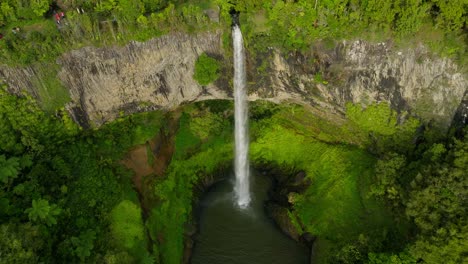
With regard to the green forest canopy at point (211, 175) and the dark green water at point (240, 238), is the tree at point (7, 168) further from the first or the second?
the dark green water at point (240, 238)

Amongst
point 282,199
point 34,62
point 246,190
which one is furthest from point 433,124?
point 34,62

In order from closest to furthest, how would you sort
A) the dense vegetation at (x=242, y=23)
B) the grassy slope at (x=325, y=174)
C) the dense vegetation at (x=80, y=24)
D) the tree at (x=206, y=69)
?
the dense vegetation at (x=242, y=23), the dense vegetation at (x=80, y=24), the grassy slope at (x=325, y=174), the tree at (x=206, y=69)

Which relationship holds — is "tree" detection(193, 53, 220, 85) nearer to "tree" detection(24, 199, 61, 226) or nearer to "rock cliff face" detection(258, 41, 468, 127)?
"rock cliff face" detection(258, 41, 468, 127)

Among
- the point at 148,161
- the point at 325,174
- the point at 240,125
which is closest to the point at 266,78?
the point at 240,125

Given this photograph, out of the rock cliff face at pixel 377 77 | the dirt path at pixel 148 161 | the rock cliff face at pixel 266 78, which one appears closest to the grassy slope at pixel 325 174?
the rock cliff face at pixel 266 78

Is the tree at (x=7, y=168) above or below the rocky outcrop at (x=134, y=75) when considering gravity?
below

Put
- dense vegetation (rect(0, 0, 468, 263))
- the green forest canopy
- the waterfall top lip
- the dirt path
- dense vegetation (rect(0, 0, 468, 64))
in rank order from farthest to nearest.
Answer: the dirt path → the waterfall top lip → dense vegetation (rect(0, 0, 468, 64)) → dense vegetation (rect(0, 0, 468, 263)) → the green forest canopy

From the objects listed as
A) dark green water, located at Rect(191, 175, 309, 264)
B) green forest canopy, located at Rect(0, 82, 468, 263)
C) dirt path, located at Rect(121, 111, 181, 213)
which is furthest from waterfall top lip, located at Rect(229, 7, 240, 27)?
dark green water, located at Rect(191, 175, 309, 264)

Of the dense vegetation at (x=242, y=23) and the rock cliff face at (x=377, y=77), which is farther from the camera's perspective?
the rock cliff face at (x=377, y=77)
